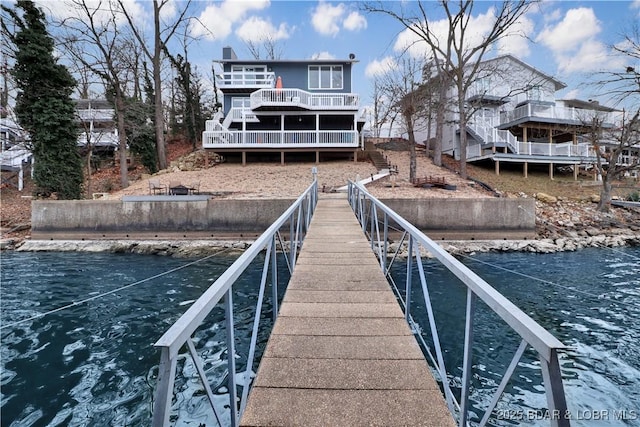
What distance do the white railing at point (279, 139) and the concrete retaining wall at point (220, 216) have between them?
931cm

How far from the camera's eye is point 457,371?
15.4 ft

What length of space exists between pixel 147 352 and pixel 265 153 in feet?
65.2

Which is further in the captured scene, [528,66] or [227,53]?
[528,66]

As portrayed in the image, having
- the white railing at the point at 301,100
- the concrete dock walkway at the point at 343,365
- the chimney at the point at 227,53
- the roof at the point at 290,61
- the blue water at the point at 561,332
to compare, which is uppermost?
the chimney at the point at 227,53

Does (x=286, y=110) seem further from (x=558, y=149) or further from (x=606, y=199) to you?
(x=558, y=149)

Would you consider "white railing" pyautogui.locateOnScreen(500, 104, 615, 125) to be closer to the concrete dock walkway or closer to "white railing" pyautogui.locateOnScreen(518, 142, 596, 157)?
"white railing" pyautogui.locateOnScreen(518, 142, 596, 157)

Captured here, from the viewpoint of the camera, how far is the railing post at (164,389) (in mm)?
1183

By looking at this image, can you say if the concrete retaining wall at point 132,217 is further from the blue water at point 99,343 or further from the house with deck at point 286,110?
the house with deck at point 286,110

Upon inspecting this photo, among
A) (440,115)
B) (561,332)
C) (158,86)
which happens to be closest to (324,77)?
(440,115)

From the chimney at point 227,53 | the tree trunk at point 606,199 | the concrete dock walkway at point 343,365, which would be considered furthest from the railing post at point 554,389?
the chimney at point 227,53

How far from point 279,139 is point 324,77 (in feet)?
23.7

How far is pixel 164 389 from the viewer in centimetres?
120

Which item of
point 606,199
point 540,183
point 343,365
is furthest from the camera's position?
point 540,183

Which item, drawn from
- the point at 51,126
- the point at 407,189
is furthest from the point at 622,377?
the point at 51,126
